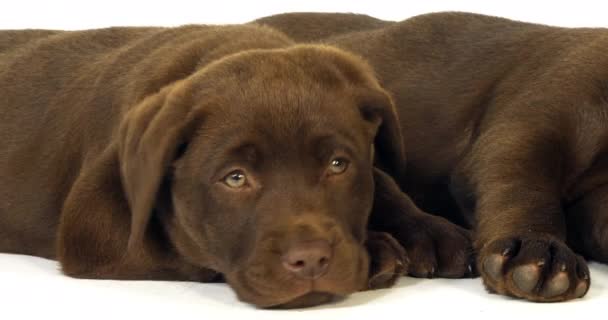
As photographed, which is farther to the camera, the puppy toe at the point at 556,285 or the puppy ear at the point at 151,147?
the puppy ear at the point at 151,147

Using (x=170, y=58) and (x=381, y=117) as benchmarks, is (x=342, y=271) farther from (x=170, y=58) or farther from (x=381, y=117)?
(x=170, y=58)

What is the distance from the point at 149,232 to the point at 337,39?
1973 millimetres

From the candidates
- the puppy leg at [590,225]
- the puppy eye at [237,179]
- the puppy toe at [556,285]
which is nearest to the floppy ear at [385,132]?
the puppy eye at [237,179]

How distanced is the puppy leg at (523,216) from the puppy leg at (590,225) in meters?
0.24

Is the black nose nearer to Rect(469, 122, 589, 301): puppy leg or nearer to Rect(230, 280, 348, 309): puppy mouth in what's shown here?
Rect(230, 280, 348, 309): puppy mouth

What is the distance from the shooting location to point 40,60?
6.48m

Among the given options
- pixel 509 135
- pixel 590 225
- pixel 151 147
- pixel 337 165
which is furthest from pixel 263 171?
pixel 590 225

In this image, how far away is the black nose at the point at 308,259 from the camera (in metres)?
4.45

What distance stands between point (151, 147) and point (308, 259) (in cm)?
75

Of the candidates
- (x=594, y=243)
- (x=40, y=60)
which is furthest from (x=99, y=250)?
(x=594, y=243)

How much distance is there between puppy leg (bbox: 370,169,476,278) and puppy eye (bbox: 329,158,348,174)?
54 cm

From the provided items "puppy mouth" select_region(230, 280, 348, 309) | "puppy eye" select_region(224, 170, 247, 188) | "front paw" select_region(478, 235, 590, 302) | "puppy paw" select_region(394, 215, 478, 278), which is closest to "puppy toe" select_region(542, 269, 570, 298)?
"front paw" select_region(478, 235, 590, 302)

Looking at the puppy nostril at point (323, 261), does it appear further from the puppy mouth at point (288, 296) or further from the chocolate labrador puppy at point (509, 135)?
the chocolate labrador puppy at point (509, 135)

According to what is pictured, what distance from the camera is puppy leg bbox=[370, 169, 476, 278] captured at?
5219 millimetres
